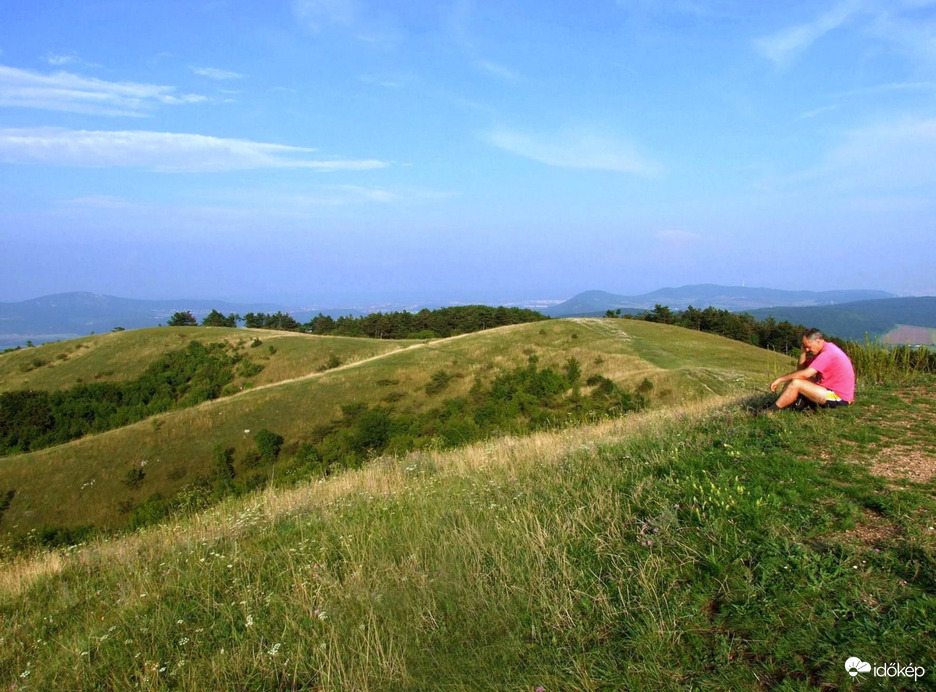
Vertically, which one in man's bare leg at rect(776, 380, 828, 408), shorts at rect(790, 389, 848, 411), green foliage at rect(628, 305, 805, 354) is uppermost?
man's bare leg at rect(776, 380, 828, 408)

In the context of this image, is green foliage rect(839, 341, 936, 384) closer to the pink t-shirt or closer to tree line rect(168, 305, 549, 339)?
the pink t-shirt

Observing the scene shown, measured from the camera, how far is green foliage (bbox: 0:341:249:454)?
5056 cm

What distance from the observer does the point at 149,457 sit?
112ft

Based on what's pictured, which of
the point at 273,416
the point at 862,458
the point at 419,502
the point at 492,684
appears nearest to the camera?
the point at 492,684

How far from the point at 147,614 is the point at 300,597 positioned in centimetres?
147

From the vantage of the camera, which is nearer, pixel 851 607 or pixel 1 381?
pixel 851 607

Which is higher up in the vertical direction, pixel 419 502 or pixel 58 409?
pixel 419 502

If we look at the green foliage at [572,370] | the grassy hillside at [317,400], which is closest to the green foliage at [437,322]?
the grassy hillside at [317,400]

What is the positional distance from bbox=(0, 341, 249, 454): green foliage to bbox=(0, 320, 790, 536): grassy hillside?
16366mm

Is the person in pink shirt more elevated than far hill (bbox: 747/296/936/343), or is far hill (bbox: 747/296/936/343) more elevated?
the person in pink shirt

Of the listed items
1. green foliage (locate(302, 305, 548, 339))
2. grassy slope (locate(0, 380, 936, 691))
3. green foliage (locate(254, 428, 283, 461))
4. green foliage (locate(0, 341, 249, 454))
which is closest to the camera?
grassy slope (locate(0, 380, 936, 691))

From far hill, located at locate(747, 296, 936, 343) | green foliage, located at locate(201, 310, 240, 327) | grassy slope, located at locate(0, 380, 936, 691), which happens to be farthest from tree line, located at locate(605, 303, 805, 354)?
far hill, located at locate(747, 296, 936, 343)

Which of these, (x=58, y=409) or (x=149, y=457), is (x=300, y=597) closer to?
(x=149, y=457)

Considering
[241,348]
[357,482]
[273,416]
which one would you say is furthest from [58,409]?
[357,482]
